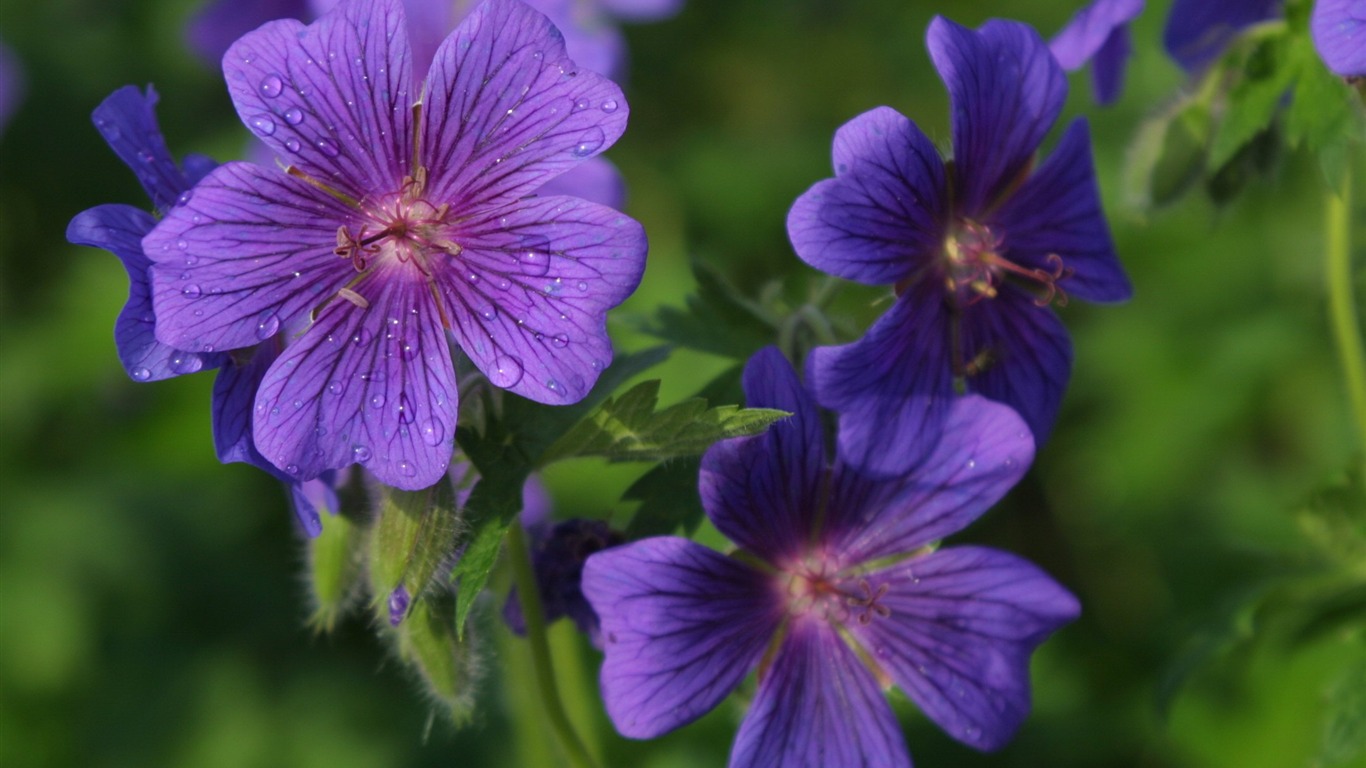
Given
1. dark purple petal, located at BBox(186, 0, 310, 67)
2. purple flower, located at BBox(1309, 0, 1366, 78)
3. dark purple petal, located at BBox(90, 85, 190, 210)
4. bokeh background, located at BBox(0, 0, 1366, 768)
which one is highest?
purple flower, located at BBox(1309, 0, 1366, 78)

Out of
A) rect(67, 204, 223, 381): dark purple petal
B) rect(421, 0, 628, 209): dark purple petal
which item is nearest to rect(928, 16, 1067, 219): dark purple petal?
rect(421, 0, 628, 209): dark purple petal

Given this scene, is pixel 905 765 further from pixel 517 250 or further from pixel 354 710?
pixel 354 710

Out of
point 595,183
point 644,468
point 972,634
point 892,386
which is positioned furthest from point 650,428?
point 644,468

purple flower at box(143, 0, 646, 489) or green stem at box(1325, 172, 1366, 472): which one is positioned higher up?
purple flower at box(143, 0, 646, 489)

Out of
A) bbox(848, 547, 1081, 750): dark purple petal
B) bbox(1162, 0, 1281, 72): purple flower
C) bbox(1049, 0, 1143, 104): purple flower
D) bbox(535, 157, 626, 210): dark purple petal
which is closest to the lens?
bbox(848, 547, 1081, 750): dark purple petal

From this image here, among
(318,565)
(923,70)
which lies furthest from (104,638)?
(923,70)

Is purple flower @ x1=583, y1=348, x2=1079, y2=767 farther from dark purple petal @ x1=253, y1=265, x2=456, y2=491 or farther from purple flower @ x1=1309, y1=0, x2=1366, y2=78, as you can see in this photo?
purple flower @ x1=1309, y1=0, x2=1366, y2=78

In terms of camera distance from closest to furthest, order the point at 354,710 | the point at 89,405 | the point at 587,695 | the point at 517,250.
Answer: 1. the point at 517,250
2. the point at 587,695
3. the point at 354,710
4. the point at 89,405
